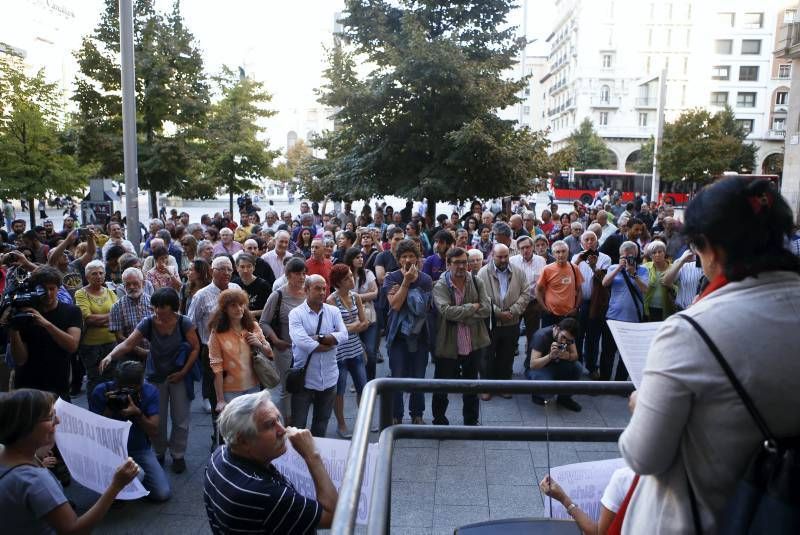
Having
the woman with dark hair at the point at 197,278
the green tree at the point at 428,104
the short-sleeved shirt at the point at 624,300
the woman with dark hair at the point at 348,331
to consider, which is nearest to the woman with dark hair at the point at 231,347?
the woman with dark hair at the point at 348,331

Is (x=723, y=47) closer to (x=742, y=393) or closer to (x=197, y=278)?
(x=197, y=278)

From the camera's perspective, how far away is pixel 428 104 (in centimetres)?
1662

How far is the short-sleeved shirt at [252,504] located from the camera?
109 inches

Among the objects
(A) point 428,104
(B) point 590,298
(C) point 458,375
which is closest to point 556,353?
(C) point 458,375

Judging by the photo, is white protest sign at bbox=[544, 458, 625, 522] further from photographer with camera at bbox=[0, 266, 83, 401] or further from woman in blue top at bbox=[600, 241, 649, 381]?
woman in blue top at bbox=[600, 241, 649, 381]

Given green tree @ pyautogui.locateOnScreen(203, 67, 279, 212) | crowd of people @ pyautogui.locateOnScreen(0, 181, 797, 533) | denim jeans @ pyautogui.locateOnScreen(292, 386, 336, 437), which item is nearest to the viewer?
crowd of people @ pyautogui.locateOnScreen(0, 181, 797, 533)

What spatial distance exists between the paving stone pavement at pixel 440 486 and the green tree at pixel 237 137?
15.6m

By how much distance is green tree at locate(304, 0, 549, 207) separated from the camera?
15984 mm

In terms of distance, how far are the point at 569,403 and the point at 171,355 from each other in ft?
14.7

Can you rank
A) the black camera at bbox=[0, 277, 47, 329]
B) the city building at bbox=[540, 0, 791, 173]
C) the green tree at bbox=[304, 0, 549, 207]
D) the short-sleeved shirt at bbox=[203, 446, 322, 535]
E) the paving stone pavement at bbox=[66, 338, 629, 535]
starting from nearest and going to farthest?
1. the short-sleeved shirt at bbox=[203, 446, 322, 535]
2. the paving stone pavement at bbox=[66, 338, 629, 535]
3. the black camera at bbox=[0, 277, 47, 329]
4. the green tree at bbox=[304, 0, 549, 207]
5. the city building at bbox=[540, 0, 791, 173]

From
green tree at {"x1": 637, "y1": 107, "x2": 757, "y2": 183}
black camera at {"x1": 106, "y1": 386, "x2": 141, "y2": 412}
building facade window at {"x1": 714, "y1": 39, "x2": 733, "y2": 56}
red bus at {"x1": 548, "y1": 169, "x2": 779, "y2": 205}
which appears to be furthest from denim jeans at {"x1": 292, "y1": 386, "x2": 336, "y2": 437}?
building facade window at {"x1": 714, "y1": 39, "x2": 733, "y2": 56}

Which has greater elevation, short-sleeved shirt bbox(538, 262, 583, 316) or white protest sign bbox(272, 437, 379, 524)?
short-sleeved shirt bbox(538, 262, 583, 316)

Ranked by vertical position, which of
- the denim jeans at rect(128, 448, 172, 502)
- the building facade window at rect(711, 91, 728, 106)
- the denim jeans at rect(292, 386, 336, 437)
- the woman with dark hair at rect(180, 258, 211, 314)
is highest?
the building facade window at rect(711, 91, 728, 106)

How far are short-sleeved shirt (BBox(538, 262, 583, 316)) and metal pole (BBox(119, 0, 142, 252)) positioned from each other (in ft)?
25.3
